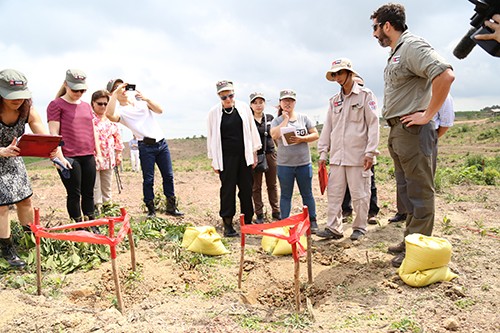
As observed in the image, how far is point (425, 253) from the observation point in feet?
10.6

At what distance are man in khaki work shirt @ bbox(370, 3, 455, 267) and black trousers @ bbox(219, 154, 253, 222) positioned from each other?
198 centimetres

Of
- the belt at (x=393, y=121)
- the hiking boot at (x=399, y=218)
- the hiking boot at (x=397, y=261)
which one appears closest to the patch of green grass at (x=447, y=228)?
the hiking boot at (x=399, y=218)

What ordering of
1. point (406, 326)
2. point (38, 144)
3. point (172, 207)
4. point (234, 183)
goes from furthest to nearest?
point (172, 207) < point (234, 183) < point (38, 144) < point (406, 326)

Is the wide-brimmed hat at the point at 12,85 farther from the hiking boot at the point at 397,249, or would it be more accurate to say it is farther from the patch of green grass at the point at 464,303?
the patch of green grass at the point at 464,303

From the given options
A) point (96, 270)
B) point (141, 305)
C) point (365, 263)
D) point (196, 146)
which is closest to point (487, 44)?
point (365, 263)

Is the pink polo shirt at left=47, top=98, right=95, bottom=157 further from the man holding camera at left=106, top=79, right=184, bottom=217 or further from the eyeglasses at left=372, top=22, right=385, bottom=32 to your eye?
the eyeglasses at left=372, top=22, right=385, bottom=32

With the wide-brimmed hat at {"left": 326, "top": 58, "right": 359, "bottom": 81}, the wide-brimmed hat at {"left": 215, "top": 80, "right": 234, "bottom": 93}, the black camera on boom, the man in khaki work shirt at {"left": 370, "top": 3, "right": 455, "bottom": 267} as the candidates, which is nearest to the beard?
the man in khaki work shirt at {"left": 370, "top": 3, "right": 455, "bottom": 267}

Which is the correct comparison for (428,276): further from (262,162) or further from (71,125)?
(71,125)

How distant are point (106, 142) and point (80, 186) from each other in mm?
1390

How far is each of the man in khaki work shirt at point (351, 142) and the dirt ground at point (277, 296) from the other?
1.31 feet

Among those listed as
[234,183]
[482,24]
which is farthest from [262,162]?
[482,24]

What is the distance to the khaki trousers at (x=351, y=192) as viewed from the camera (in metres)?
4.54

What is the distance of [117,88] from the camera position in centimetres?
519

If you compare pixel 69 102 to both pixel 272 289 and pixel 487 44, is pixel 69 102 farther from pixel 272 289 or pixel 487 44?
pixel 487 44
